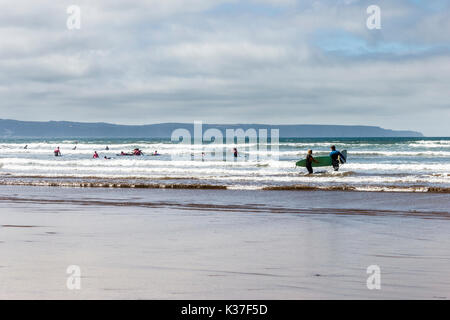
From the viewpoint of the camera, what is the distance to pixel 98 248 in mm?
9734

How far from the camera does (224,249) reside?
986cm
